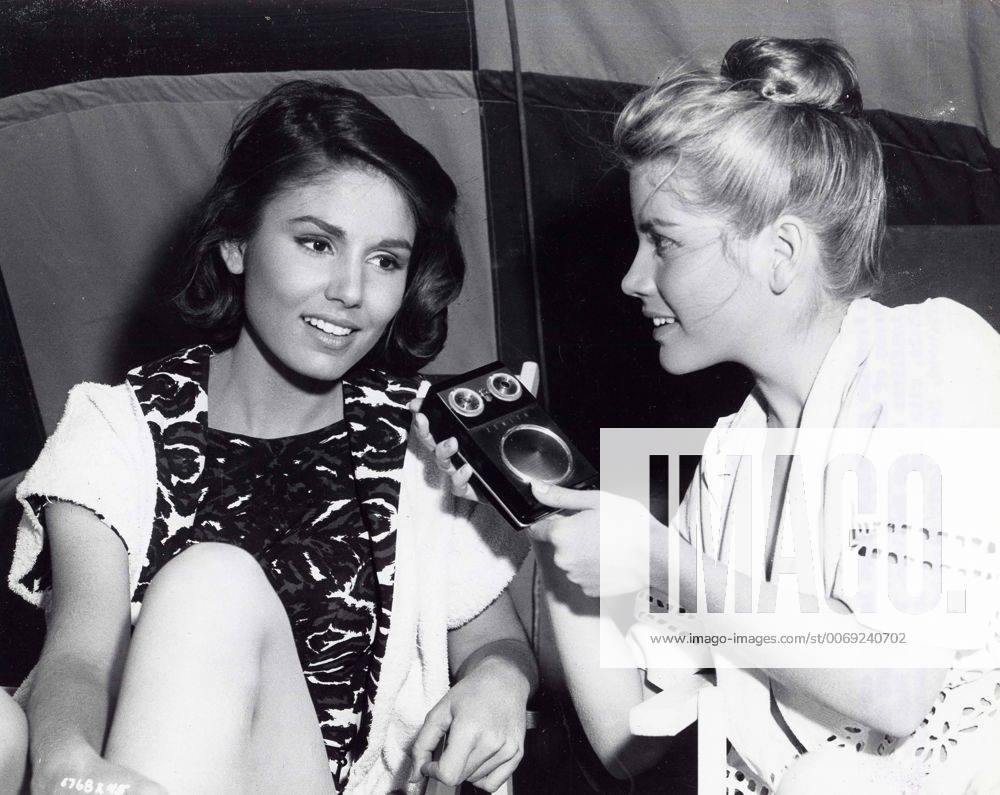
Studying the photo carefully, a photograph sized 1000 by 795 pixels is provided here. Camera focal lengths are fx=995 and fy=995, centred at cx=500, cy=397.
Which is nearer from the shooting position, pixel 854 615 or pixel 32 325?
pixel 854 615

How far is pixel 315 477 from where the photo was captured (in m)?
0.77

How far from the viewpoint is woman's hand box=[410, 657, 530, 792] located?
1.99ft

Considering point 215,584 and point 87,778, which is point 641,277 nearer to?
point 215,584

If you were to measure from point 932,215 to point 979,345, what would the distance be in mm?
316

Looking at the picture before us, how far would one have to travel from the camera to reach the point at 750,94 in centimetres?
66

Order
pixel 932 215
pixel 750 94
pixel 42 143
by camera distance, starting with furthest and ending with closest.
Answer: pixel 42 143, pixel 932 215, pixel 750 94

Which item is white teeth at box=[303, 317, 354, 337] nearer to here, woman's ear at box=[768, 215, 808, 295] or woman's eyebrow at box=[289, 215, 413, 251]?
woman's eyebrow at box=[289, 215, 413, 251]

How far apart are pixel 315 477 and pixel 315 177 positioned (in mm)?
226

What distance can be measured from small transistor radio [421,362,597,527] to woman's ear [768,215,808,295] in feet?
0.58

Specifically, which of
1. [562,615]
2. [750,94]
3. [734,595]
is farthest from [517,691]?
[750,94]

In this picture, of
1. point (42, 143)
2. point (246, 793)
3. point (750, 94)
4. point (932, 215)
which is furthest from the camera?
point (42, 143)

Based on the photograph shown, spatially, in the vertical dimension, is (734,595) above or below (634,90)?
below

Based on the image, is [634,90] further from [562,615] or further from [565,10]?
[562,615]

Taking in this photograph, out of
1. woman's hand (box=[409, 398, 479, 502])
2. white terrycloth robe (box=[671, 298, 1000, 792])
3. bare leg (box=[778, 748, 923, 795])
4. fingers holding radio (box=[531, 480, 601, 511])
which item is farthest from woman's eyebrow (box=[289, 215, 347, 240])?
bare leg (box=[778, 748, 923, 795])
